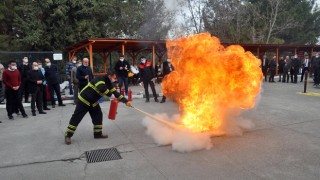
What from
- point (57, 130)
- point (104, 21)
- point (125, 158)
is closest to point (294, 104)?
point (125, 158)

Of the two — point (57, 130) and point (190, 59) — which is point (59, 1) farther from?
point (190, 59)

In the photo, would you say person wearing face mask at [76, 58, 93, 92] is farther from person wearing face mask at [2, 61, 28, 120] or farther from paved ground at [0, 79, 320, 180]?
paved ground at [0, 79, 320, 180]

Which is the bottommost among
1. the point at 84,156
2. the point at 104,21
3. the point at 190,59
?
the point at 84,156

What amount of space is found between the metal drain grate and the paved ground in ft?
0.43

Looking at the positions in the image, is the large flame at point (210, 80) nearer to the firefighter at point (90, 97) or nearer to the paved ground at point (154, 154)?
the paved ground at point (154, 154)

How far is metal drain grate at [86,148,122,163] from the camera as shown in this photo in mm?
5223

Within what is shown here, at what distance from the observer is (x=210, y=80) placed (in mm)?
6230

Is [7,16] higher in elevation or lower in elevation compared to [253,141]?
higher

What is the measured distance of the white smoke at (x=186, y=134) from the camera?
18.2 feet

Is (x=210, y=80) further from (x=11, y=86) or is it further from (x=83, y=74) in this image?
(x=11, y=86)

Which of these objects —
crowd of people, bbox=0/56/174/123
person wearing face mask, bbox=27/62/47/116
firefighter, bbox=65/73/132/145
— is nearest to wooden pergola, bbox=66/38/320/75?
crowd of people, bbox=0/56/174/123

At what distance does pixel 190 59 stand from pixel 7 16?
25017 millimetres

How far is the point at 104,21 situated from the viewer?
86.7 ft

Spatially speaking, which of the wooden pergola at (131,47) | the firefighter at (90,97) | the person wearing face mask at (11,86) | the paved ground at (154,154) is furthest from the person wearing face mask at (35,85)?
the wooden pergola at (131,47)
